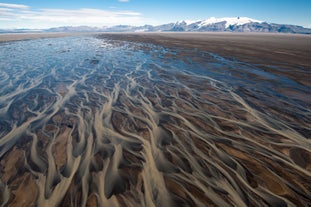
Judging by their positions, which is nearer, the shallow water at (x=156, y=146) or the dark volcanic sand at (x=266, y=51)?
the shallow water at (x=156, y=146)

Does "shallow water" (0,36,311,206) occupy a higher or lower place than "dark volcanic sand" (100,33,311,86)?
higher

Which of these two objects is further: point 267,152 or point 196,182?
point 267,152

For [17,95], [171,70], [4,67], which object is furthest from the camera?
[4,67]

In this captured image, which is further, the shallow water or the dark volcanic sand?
the dark volcanic sand

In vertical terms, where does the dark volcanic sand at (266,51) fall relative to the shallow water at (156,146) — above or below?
below

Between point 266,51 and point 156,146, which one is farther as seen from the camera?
point 266,51

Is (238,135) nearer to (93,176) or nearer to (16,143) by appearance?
(93,176)

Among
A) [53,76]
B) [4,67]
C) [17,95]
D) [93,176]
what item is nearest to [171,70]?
[53,76]

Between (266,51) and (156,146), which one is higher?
(156,146)
